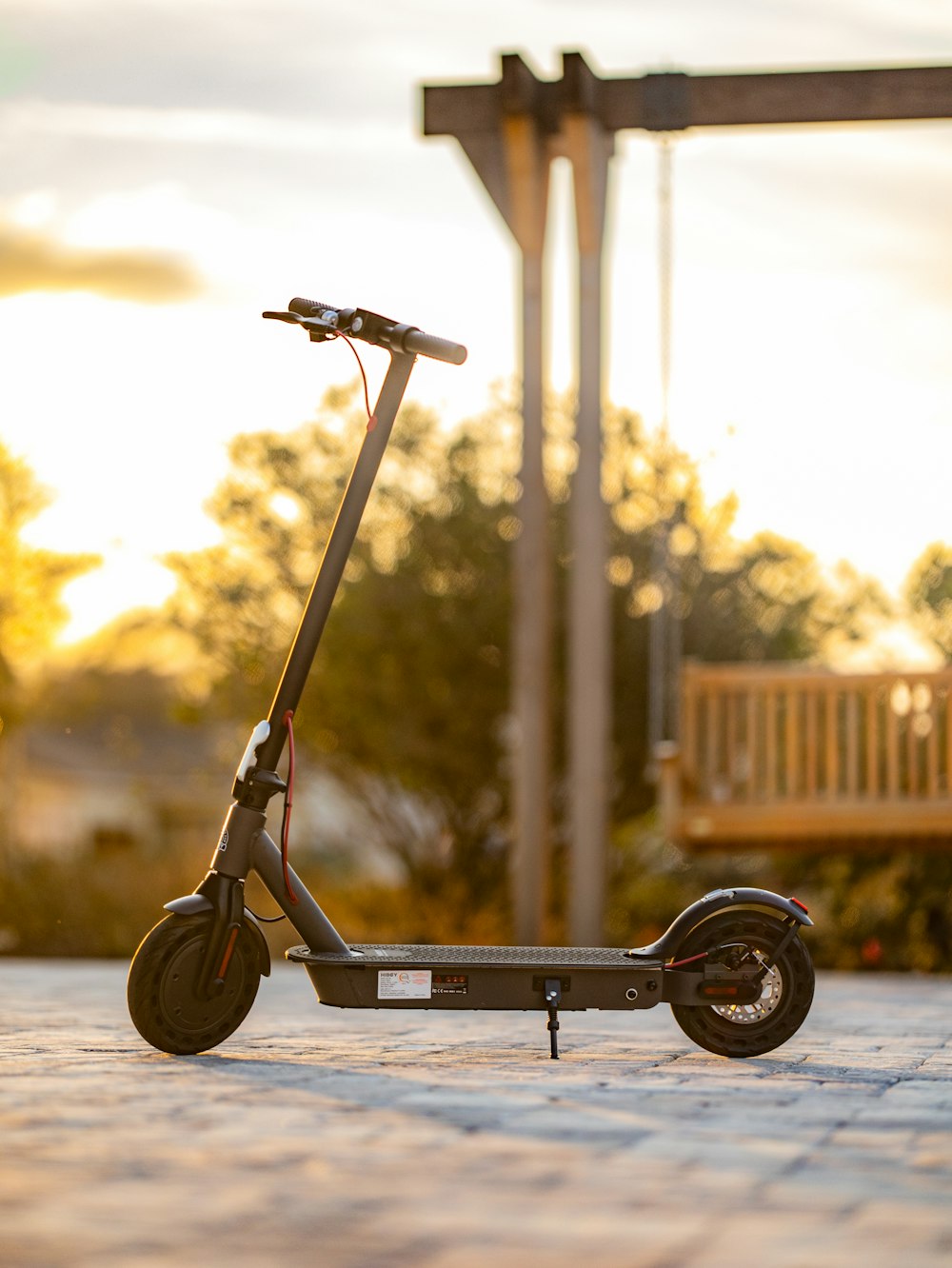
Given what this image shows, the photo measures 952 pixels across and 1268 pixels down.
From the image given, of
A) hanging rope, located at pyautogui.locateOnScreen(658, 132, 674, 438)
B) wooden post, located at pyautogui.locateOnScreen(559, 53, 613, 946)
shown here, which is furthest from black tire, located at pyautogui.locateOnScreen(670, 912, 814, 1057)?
wooden post, located at pyautogui.locateOnScreen(559, 53, 613, 946)

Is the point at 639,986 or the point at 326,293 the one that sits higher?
the point at 326,293

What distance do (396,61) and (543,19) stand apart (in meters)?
0.79

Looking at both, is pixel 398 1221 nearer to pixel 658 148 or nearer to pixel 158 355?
pixel 658 148

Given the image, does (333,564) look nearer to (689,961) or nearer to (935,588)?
(689,961)

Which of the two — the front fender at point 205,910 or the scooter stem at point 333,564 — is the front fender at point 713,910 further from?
the scooter stem at point 333,564

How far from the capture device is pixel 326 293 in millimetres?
12547

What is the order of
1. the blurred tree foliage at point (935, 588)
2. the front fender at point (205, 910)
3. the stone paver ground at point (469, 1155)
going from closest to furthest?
the stone paver ground at point (469, 1155) → the front fender at point (205, 910) → the blurred tree foliage at point (935, 588)

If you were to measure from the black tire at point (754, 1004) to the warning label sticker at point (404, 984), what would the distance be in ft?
1.98

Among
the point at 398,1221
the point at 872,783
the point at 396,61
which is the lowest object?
the point at 398,1221

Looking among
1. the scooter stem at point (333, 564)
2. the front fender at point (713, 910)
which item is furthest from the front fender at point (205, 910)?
the front fender at point (713, 910)

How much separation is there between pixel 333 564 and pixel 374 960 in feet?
3.15

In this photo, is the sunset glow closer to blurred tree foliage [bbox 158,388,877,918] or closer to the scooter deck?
blurred tree foliage [bbox 158,388,877,918]

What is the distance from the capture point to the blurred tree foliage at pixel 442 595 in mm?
12281

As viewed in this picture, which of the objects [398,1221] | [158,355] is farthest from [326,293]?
[398,1221]
